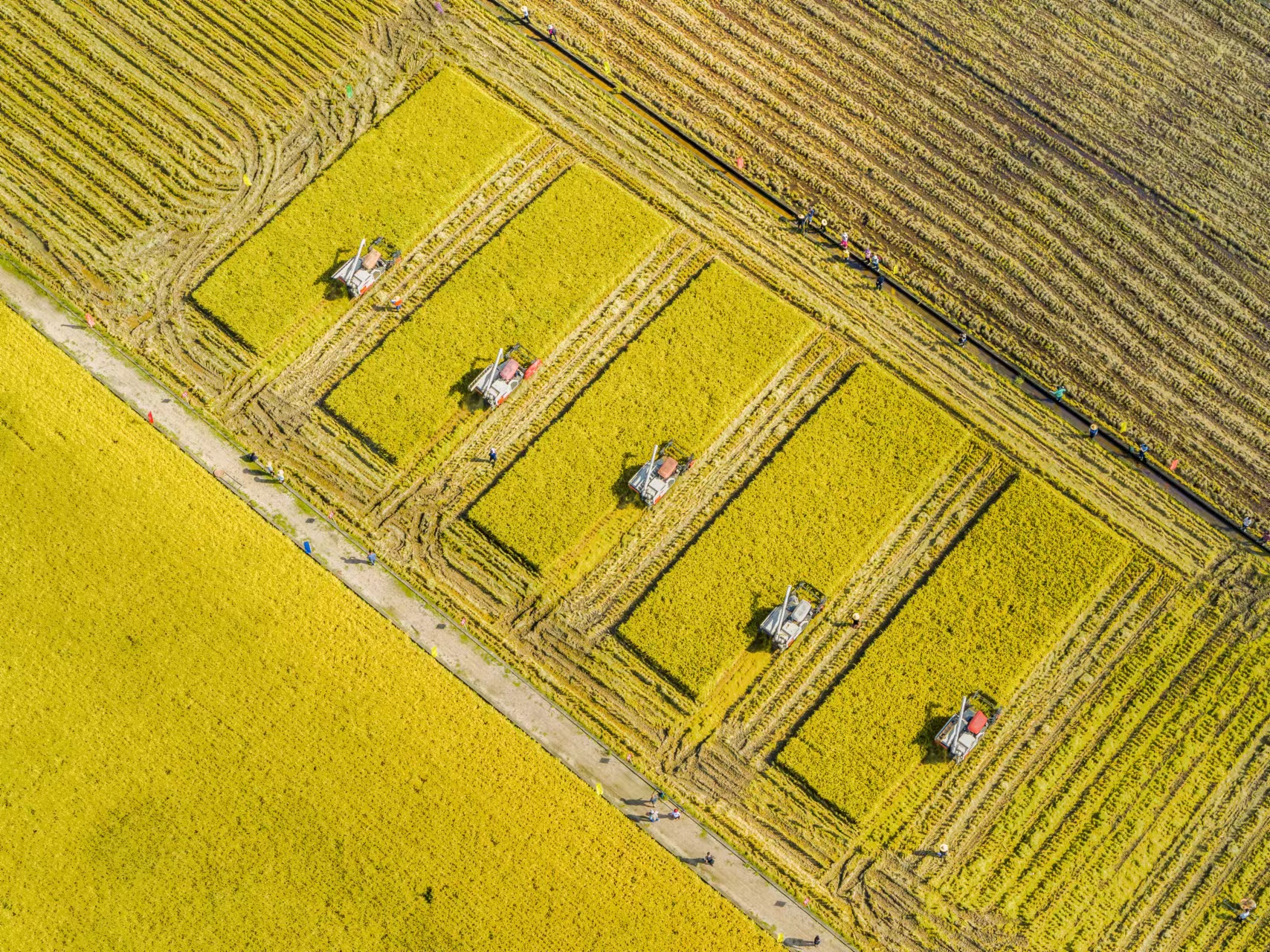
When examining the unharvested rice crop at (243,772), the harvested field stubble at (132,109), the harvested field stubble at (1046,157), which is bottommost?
the unharvested rice crop at (243,772)

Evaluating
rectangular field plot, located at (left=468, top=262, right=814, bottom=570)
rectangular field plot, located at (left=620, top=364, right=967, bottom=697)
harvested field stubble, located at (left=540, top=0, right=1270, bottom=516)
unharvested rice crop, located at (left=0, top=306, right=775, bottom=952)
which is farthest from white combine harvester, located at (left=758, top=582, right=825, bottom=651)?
harvested field stubble, located at (left=540, top=0, right=1270, bottom=516)

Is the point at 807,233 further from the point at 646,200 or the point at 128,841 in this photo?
the point at 128,841

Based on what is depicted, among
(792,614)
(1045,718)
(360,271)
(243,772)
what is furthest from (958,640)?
(360,271)

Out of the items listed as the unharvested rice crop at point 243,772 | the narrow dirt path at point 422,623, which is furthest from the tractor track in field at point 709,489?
the unharvested rice crop at point 243,772

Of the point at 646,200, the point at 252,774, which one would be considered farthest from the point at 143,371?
the point at 646,200

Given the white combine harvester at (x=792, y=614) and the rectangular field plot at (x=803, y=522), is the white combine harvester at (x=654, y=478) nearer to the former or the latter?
the rectangular field plot at (x=803, y=522)

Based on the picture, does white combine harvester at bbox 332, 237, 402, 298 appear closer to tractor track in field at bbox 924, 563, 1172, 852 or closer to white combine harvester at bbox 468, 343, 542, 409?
white combine harvester at bbox 468, 343, 542, 409

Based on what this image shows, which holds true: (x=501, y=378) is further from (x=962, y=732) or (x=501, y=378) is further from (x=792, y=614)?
(x=962, y=732)
